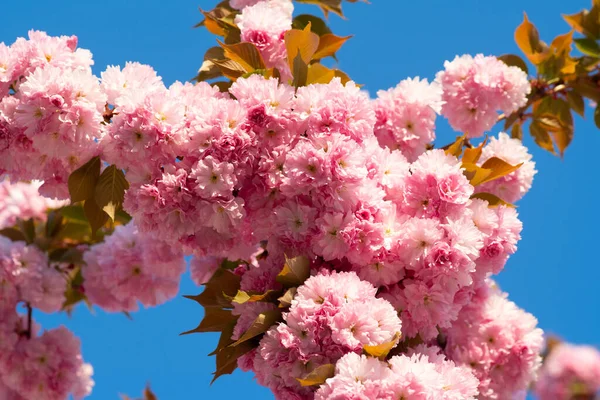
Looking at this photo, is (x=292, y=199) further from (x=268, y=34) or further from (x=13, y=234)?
(x=13, y=234)

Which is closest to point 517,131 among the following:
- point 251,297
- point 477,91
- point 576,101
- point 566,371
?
point 576,101

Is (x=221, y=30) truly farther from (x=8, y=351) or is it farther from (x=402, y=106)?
(x=8, y=351)

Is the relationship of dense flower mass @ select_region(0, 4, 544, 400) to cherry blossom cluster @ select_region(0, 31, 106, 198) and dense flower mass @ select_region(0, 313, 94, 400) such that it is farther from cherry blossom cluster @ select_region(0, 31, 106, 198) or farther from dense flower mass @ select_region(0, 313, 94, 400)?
dense flower mass @ select_region(0, 313, 94, 400)

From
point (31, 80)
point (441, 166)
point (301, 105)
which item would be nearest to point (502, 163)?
point (441, 166)

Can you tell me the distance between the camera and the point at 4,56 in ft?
7.20

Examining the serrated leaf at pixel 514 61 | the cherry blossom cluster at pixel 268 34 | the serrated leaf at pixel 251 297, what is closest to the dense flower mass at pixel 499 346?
the serrated leaf at pixel 251 297

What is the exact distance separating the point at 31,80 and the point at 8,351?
1.64 metres

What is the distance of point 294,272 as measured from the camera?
1.93m

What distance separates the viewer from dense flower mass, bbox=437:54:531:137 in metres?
2.80

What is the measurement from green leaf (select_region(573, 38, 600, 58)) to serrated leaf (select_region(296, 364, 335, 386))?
88.7 inches

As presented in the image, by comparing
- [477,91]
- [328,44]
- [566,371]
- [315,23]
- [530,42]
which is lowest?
[328,44]

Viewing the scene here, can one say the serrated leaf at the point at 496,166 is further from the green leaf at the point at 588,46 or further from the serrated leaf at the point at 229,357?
the green leaf at the point at 588,46

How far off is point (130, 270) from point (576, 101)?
2113 mm

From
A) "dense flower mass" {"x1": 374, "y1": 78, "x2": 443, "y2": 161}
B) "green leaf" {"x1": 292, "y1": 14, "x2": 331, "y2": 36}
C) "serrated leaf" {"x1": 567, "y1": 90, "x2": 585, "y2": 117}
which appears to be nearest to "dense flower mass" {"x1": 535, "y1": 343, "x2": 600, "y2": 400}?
"serrated leaf" {"x1": 567, "y1": 90, "x2": 585, "y2": 117}
